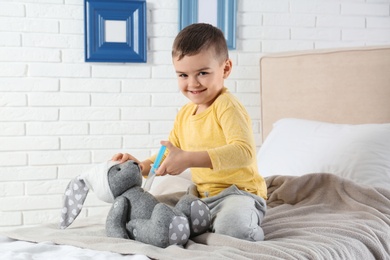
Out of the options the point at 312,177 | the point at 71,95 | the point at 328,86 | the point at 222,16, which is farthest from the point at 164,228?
the point at 222,16

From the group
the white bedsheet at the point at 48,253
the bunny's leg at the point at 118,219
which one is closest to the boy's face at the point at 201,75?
the bunny's leg at the point at 118,219

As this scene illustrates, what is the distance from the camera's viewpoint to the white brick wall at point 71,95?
2.85m

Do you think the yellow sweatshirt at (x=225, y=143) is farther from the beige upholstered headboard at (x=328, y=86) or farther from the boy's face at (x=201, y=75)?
the beige upholstered headboard at (x=328, y=86)

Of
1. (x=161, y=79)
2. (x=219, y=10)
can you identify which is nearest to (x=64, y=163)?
(x=161, y=79)

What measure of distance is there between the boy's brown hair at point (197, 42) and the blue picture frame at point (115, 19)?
1.18 meters

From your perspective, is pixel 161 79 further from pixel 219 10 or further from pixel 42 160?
pixel 42 160

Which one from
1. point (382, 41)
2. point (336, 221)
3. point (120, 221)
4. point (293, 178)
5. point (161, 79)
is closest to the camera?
point (120, 221)

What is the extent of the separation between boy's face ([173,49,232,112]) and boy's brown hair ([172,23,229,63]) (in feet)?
0.05

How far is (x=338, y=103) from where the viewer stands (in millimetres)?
2650

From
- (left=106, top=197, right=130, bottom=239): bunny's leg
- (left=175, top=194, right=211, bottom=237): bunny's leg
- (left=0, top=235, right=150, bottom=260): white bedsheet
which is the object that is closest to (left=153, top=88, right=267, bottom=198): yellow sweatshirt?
(left=175, top=194, right=211, bottom=237): bunny's leg

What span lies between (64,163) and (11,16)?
28.3 inches

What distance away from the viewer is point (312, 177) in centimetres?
205

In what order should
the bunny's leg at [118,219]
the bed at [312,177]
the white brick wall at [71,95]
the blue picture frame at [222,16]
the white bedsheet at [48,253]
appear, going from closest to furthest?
the white bedsheet at [48,253]
the bed at [312,177]
the bunny's leg at [118,219]
the white brick wall at [71,95]
the blue picture frame at [222,16]

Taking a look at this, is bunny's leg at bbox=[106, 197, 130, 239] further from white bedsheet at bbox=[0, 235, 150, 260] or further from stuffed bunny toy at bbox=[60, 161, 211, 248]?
white bedsheet at bbox=[0, 235, 150, 260]
